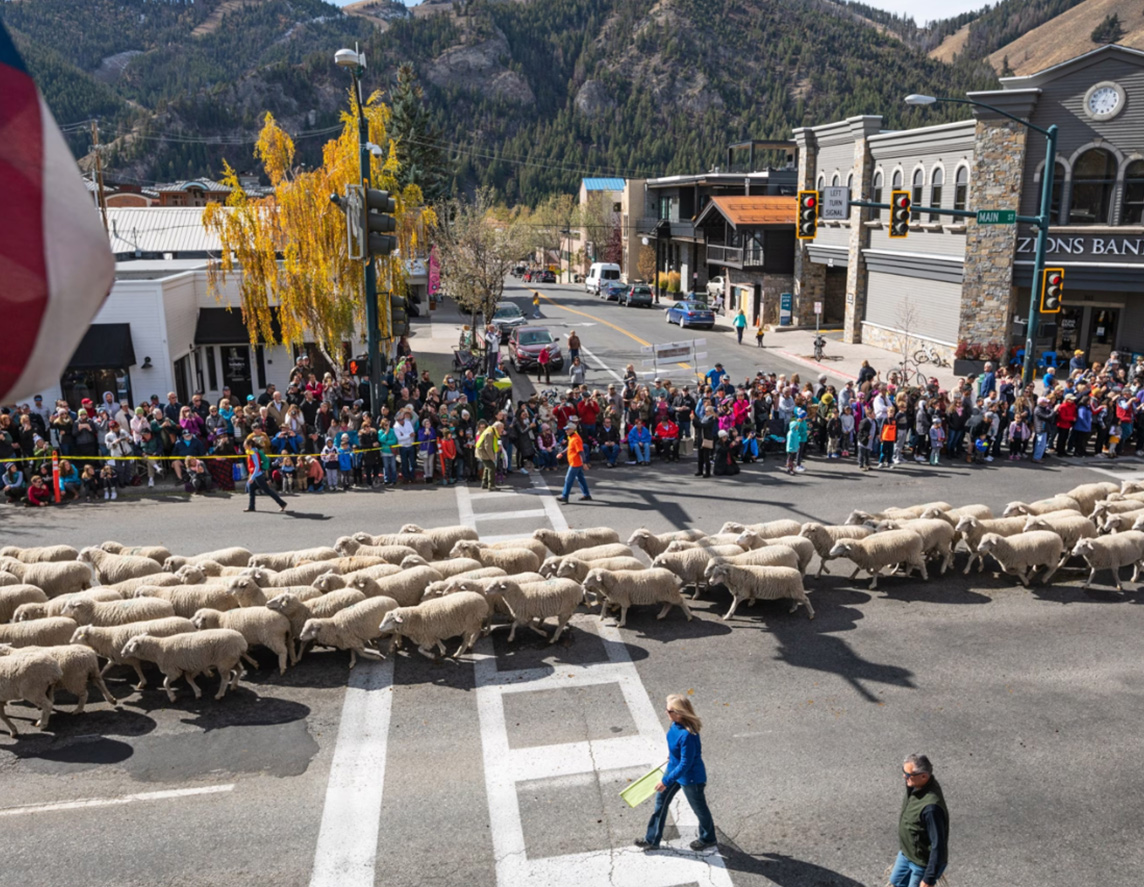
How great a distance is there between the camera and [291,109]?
18362 cm

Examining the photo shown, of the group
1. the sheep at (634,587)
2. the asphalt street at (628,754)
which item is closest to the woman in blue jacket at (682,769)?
the asphalt street at (628,754)

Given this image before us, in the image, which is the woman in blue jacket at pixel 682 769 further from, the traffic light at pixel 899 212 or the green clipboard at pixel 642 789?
the traffic light at pixel 899 212

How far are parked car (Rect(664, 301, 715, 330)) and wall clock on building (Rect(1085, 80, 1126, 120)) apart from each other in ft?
68.8

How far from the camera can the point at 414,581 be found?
12203 mm

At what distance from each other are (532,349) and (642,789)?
27891 millimetres

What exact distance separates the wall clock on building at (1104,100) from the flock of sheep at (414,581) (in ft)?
65.2

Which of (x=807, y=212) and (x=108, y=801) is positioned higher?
(x=807, y=212)

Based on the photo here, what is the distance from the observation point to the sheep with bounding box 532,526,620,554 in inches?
557

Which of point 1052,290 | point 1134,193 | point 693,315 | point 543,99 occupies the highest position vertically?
point 543,99

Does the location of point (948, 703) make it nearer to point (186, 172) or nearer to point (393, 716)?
point (393, 716)

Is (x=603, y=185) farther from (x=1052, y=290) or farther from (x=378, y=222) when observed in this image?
(x=378, y=222)

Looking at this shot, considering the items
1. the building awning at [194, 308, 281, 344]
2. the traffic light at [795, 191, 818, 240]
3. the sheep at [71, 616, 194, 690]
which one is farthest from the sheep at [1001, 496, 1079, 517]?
the building awning at [194, 308, 281, 344]

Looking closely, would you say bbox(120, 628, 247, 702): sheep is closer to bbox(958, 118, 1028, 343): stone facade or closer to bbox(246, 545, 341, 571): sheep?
bbox(246, 545, 341, 571): sheep

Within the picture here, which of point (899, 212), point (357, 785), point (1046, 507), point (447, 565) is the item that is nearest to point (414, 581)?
point (447, 565)
